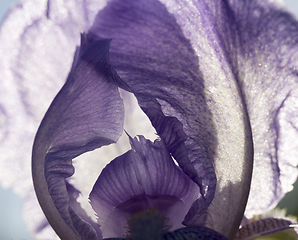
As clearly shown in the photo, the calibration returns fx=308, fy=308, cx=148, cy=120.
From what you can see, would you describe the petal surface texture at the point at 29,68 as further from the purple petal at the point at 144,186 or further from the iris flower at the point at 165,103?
the purple petal at the point at 144,186

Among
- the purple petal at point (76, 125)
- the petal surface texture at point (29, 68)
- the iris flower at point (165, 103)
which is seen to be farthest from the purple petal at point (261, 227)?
the petal surface texture at point (29, 68)

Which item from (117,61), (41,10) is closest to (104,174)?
(117,61)

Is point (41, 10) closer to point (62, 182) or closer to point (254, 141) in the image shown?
point (62, 182)

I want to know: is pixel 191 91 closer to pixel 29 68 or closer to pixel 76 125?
pixel 76 125

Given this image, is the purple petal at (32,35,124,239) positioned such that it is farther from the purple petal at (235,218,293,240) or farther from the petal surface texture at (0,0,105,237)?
the purple petal at (235,218,293,240)

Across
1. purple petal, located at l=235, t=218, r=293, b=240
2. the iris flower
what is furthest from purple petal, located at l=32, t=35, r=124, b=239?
purple petal, located at l=235, t=218, r=293, b=240
